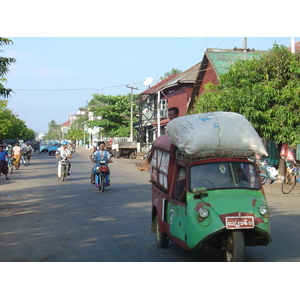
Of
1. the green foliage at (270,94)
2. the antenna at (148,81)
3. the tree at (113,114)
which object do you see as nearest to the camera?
the green foliage at (270,94)

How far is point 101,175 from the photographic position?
17609mm

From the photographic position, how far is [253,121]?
18859 mm

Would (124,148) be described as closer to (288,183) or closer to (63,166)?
(63,166)

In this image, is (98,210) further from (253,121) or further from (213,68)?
(213,68)

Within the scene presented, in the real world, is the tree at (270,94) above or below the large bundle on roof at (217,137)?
above

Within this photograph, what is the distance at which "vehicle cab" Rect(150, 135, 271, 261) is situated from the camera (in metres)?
6.31

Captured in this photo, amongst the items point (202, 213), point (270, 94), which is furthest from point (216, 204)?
point (270, 94)

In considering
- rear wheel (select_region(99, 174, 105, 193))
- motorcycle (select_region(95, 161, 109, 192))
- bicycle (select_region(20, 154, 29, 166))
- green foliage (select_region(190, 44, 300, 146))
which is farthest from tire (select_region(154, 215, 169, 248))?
bicycle (select_region(20, 154, 29, 166))

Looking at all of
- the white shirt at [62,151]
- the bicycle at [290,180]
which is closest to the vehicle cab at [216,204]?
the bicycle at [290,180]

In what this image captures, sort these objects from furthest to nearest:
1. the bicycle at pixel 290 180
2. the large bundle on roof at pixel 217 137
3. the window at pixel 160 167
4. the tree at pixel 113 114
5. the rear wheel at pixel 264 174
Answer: the tree at pixel 113 114, the rear wheel at pixel 264 174, the bicycle at pixel 290 180, the window at pixel 160 167, the large bundle on roof at pixel 217 137

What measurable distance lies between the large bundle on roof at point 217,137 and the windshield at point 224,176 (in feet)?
0.57

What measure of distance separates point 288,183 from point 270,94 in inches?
141

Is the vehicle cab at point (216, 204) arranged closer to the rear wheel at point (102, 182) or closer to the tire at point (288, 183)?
the rear wheel at point (102, 182)

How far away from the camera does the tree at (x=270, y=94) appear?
18.8 meters
